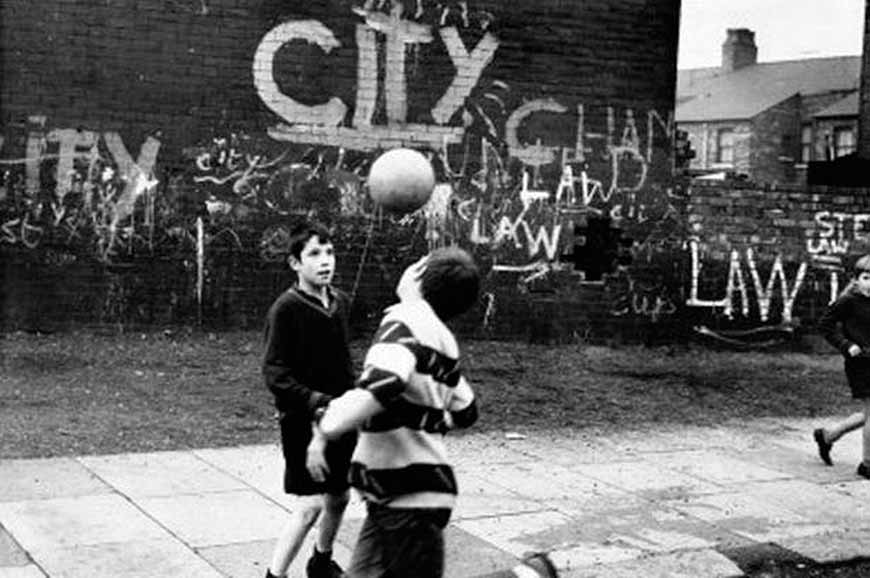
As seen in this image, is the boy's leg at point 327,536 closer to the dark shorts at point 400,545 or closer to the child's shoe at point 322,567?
the child's shoe at point 322,567

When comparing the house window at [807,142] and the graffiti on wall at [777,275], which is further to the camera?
the house window at [807,142]

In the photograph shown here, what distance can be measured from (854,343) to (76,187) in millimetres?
7511

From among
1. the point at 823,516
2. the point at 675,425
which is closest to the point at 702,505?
the point at 823,516

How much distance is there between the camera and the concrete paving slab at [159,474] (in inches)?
280

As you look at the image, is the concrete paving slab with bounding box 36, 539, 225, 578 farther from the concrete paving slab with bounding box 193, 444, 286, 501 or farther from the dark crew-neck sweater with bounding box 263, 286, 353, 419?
the concrete paving slab with bounding box 193, 444, 286, 501

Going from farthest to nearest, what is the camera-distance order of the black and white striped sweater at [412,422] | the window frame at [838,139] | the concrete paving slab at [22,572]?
the window frame at [838,139] < the concrete paving slab at [22,572] < the black and white striped sweater at [412,422]

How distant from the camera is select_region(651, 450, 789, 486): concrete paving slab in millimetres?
8305

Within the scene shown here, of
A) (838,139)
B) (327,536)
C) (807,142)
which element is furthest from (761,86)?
(327,536)

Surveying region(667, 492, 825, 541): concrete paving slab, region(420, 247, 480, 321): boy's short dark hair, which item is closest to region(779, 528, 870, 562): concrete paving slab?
region(667, 492, 825, 541): concrete paving slab

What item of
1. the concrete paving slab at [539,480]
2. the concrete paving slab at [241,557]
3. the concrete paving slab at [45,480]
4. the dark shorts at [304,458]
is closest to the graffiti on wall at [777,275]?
the concrete paving slab at [539,480]

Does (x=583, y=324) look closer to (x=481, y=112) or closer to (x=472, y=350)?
(x=472, y=350)

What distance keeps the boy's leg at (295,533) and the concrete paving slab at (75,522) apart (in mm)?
1188

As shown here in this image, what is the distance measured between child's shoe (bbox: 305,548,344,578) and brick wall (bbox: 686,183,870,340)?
9.45 m

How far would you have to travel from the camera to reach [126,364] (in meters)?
10.9
